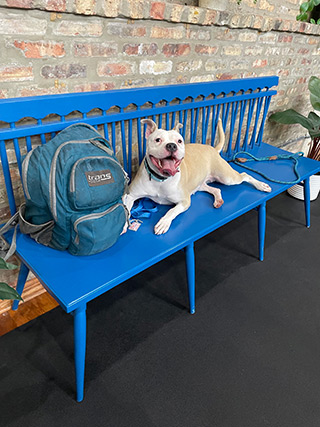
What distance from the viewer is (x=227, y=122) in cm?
208

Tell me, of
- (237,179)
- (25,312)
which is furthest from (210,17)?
(25,312)

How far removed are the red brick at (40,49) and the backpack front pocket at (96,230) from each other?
59cm

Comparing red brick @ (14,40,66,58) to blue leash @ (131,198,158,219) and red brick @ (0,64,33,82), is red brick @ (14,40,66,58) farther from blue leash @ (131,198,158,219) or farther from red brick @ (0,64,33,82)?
blue leash @ (131,198,158,219)

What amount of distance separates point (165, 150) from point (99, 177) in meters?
0.27

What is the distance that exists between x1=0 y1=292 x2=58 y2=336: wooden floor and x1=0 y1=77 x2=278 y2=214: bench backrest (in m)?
0.52

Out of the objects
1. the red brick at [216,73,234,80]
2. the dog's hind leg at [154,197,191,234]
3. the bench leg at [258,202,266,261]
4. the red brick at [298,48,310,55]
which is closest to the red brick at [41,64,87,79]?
the dog's hind leg at [154,197,191,234]

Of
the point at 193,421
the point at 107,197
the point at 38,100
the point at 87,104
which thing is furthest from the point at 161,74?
the point at 193,421

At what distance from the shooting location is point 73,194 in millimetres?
963

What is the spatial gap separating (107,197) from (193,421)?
82 centimetres

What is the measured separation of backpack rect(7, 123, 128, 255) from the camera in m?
0.98

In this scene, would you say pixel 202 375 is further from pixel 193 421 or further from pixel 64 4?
pixel 64 4

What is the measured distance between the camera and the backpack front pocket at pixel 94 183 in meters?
0.97

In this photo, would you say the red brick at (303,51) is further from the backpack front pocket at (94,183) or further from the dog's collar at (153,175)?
the backpack front pocket at (94,183)

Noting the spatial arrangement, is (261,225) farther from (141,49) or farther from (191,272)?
(141,49)
